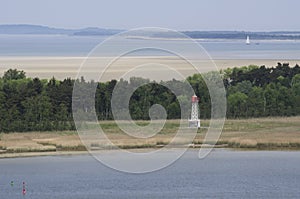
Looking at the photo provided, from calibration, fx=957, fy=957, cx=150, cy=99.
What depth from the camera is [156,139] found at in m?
32.2

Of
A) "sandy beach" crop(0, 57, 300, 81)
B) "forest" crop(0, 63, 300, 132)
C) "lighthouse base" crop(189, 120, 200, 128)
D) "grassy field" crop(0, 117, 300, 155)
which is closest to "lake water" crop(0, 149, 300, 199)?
"grassy field" crop(0, 117, 300, 155)

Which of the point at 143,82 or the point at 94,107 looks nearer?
the point at 94,107

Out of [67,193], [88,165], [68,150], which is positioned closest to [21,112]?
[68,150]

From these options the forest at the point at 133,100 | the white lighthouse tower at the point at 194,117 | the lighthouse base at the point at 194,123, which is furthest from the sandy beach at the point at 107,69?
the lighthouse base at the point at 194,123

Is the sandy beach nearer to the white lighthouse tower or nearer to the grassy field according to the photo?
the white lighthouse tower

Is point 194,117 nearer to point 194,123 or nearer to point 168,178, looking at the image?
point 194,123

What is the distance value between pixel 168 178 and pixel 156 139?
7.21m

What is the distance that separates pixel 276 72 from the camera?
4562 cm

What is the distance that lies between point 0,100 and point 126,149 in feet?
23.7

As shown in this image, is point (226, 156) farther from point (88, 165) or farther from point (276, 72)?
point (276, 72)

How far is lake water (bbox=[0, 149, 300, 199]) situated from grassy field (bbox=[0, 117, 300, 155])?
1450mm

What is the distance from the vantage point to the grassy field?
30.9m

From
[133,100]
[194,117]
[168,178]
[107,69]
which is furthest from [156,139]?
[107,69]

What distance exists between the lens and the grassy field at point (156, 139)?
1217 inches
